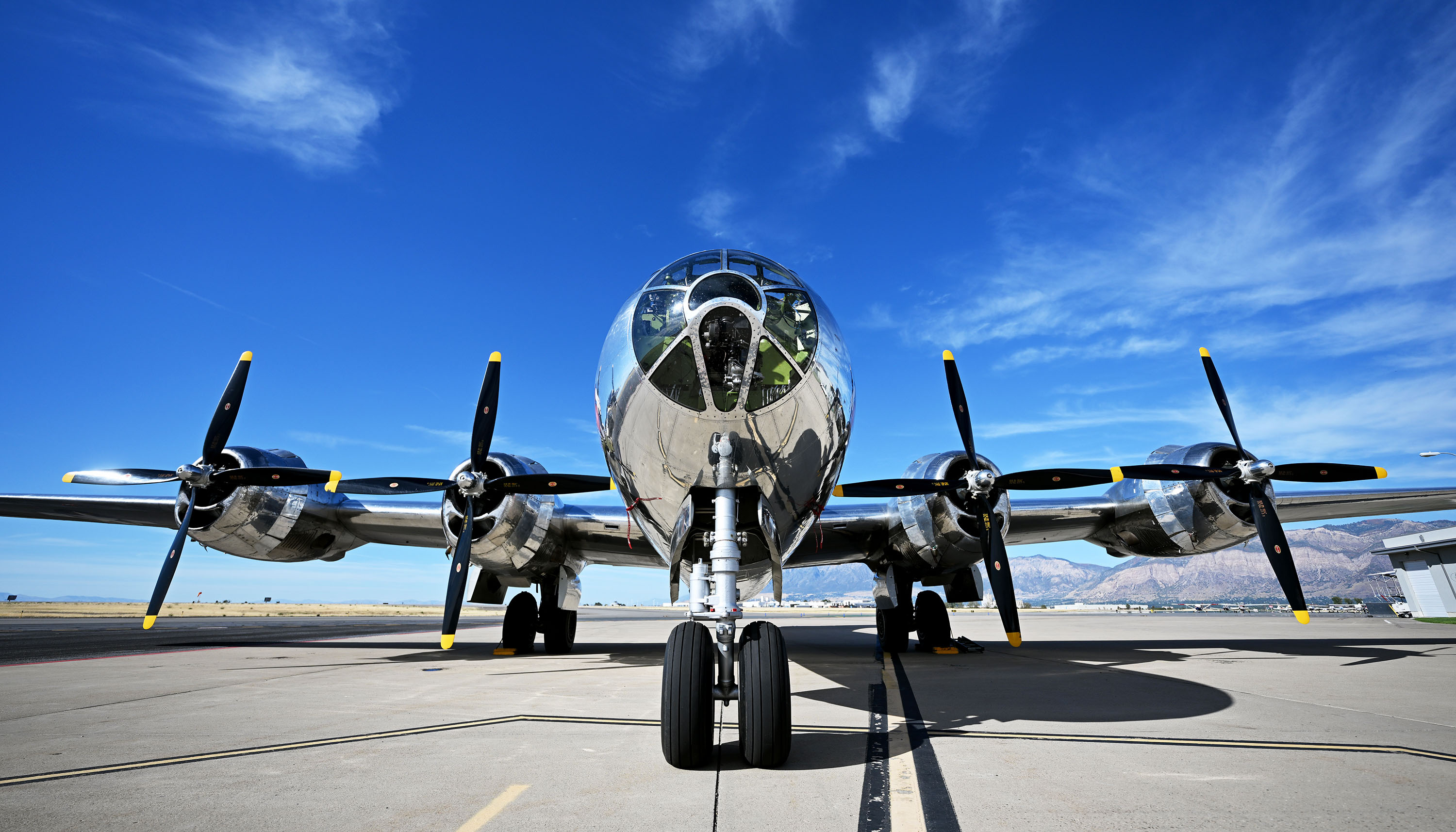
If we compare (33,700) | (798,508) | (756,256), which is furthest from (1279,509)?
(33,700)

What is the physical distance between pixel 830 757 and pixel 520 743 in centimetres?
244

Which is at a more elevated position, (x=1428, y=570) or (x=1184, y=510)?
(x=1184, y=510)

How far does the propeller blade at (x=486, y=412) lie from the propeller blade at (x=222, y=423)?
475 cm

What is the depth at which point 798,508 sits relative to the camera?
5801 millimetres

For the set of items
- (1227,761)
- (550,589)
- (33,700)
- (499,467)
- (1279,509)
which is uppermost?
(499,467)

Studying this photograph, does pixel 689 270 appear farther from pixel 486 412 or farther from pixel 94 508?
pixel 94 508

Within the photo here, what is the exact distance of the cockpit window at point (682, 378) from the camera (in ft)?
15.5

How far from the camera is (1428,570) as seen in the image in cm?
3469

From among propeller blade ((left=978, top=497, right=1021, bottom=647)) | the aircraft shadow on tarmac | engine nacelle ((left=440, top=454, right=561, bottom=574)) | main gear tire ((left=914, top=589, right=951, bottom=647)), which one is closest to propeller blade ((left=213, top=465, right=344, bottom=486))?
engine nacelle ((left=440, top=454, right=561, bottom=574))

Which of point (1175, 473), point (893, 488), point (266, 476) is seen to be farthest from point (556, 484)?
point (1175, 473)

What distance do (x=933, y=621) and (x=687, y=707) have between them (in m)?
11.5

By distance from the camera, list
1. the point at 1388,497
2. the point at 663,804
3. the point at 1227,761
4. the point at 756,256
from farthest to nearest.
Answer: the point at 1388,497, the point at 756,256, the point at 1227,761, the point at 663,804

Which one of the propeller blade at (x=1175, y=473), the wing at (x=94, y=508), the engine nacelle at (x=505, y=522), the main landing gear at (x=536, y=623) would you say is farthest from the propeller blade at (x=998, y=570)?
the wing at (x=94, y=508)

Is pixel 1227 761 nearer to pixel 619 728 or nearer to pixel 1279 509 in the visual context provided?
pixel 619 728
